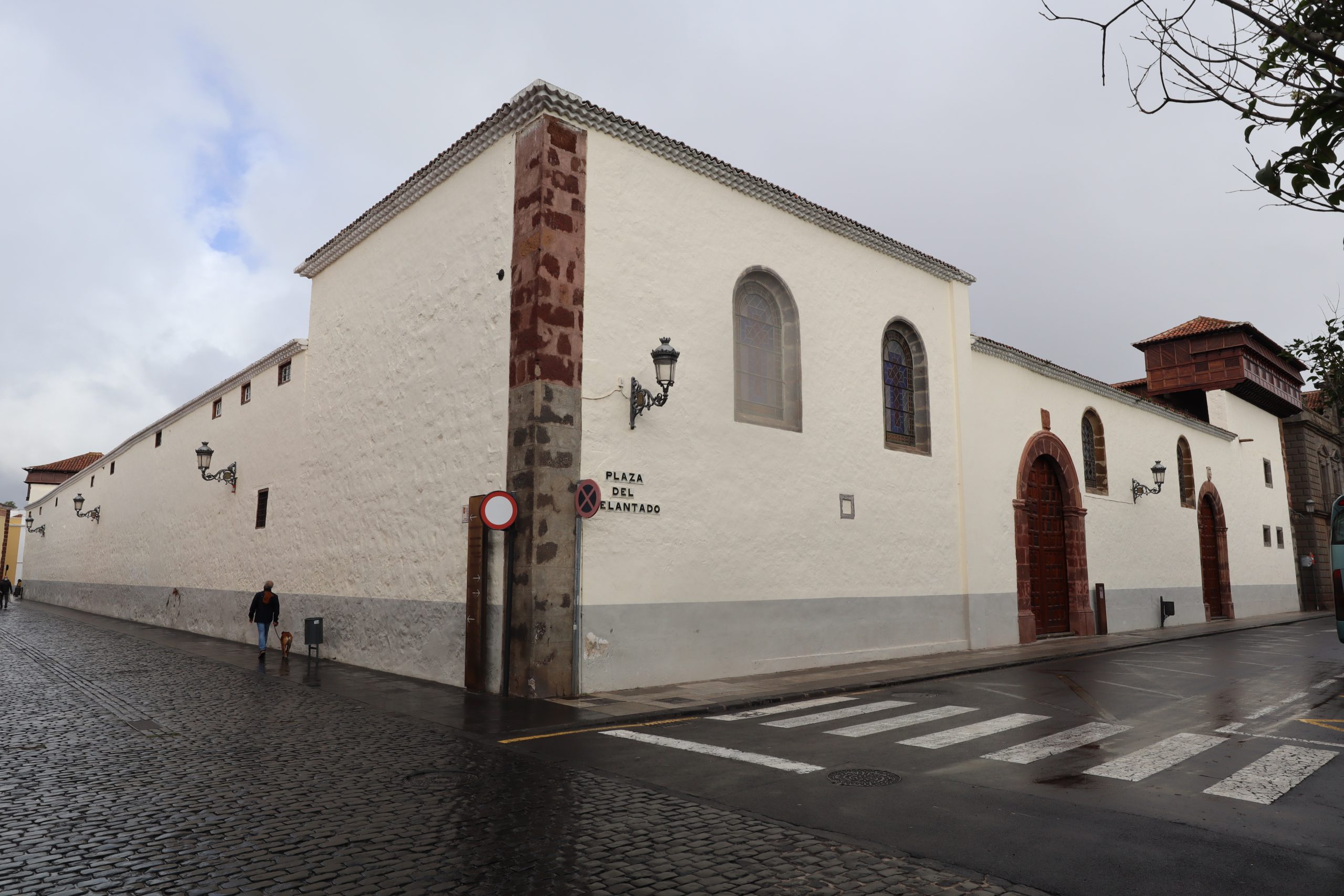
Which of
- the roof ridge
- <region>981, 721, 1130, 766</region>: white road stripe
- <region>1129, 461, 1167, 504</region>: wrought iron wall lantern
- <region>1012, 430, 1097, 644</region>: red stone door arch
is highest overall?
the roof ridge

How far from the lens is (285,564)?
1694 cm

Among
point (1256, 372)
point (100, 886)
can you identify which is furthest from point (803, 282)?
point (1256, 372)

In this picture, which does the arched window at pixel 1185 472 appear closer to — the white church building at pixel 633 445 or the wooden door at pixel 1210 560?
the wooden door at pixel 1210 560

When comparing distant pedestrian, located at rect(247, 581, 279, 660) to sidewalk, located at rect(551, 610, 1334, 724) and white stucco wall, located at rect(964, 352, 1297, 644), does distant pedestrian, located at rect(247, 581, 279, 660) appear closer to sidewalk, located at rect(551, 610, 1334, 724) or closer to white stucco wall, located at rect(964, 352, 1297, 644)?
A: sidewalk, located at rect(551, 610, 1334, 724)

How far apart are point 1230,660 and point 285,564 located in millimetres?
17900

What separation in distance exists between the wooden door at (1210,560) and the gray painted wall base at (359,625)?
24820 mm

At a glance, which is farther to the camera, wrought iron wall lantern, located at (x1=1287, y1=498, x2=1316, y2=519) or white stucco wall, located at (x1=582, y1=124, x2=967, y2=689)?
wrought iron wall lantern, located at (x1=1287, y1=498, x2=1316, y2=519)

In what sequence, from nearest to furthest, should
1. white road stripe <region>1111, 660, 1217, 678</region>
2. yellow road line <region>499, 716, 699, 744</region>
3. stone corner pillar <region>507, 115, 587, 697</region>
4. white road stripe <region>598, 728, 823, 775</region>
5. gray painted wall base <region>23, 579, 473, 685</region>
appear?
1. white road stripe <region>598, 728, 823, 775</region>
2. yellow road line <region>499, 716, 699, 744</region>
3. stone corner pillar <region>507, 115, 587, 697</region>
4. gray painted wall base <region>23, 579, 473, 685</region>
5. white road stripe <region>1111, 660, 1217, 678</region>

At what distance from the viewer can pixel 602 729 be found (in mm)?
8383

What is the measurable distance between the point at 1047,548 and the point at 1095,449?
4.32 meters

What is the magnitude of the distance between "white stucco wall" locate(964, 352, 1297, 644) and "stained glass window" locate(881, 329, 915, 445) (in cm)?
165

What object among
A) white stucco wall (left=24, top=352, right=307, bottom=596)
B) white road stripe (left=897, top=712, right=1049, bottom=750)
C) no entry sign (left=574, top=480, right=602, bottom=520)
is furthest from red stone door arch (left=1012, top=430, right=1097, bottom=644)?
white stucco wall (left=24, top=352, right=307, bottom=596)

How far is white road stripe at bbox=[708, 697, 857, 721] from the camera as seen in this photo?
9047mm

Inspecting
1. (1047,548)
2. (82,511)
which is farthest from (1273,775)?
(82,511)
